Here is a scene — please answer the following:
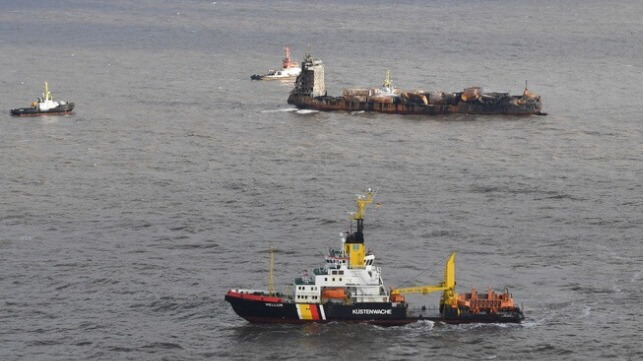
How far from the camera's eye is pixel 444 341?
317 ft

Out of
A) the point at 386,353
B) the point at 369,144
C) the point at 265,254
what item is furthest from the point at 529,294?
the point at 369,144

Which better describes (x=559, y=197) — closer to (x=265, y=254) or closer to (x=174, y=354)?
(x=265, y=254)

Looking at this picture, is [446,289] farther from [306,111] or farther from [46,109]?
[46,109]

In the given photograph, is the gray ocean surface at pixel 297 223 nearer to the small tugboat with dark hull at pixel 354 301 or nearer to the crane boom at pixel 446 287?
the small tugboat with dark hull at pixel 354 301

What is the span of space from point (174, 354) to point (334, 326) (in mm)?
11343

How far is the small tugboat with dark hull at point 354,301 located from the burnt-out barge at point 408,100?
88.6 m

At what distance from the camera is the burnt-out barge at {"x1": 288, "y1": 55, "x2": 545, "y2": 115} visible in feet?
613

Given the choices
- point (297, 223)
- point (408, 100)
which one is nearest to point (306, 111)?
point (408, 100)

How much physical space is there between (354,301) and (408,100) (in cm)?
9211

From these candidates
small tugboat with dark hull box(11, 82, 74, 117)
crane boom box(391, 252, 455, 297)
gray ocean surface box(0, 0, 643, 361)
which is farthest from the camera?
small tugboat with dark hull box(11, 82, 74, 117)

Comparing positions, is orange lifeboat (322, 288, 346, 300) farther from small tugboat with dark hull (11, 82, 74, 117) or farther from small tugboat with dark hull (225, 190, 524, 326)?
small tugboat with dark hull (11, 82, 74, 117)

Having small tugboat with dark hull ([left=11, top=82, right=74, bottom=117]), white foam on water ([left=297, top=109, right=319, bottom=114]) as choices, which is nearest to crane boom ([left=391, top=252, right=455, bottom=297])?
white foam on water ([left=297, top=109, right=319, bottom=114])

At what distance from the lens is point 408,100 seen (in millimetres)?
189125

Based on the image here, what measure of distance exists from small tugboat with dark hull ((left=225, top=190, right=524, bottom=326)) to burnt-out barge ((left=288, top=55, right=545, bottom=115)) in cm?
8862
